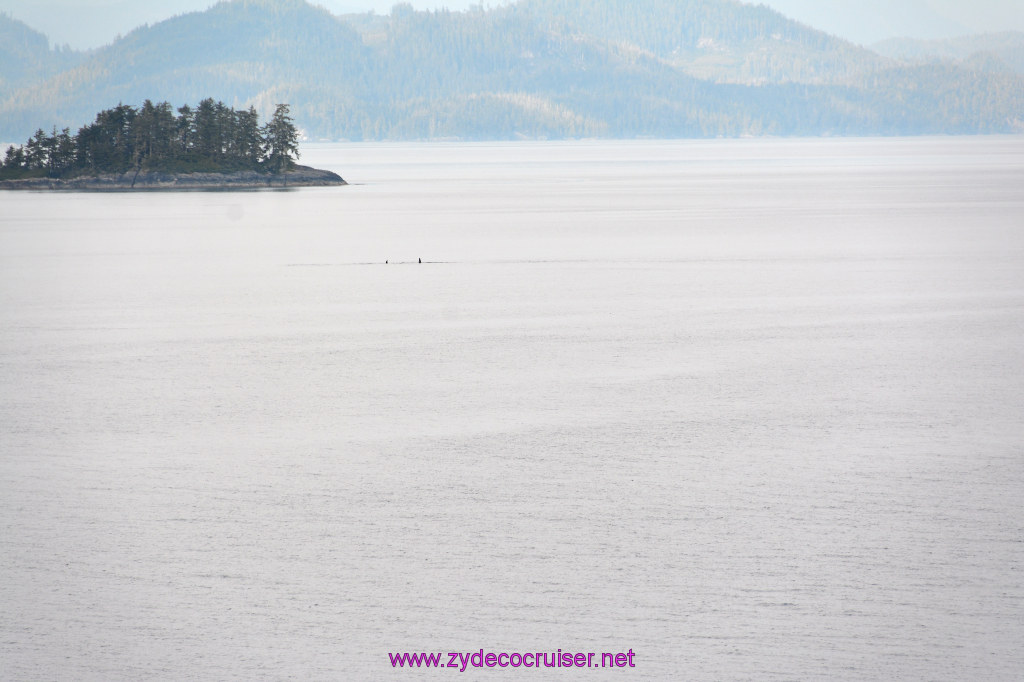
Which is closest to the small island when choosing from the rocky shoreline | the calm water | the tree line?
the tree line

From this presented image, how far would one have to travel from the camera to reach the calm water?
42.3ft

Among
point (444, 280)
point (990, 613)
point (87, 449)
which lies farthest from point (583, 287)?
point (990, 613)

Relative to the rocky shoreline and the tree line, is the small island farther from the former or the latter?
the rocky shoreline

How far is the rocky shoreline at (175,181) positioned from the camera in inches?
5782

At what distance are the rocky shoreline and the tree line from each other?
92 cm

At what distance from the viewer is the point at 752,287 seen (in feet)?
148

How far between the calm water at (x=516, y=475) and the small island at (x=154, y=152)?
347 ft

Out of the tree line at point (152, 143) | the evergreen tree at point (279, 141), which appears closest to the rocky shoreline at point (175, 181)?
the tree line at point (152, 143)

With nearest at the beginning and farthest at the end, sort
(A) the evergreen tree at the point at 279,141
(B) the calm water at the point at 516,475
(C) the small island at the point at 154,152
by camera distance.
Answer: (B) the calm water at the point at 516,475
(C) the small island at the point at 154,152
(A) the evergreen tree at the point at 279,141

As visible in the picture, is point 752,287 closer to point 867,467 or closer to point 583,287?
point 583,287

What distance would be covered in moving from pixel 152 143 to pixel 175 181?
5.70 metres

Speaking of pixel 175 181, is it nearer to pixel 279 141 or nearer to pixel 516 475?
pixel 279 141

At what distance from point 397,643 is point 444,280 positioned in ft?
118

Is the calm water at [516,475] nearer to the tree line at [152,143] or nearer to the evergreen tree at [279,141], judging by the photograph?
the tree line at [152,143]
